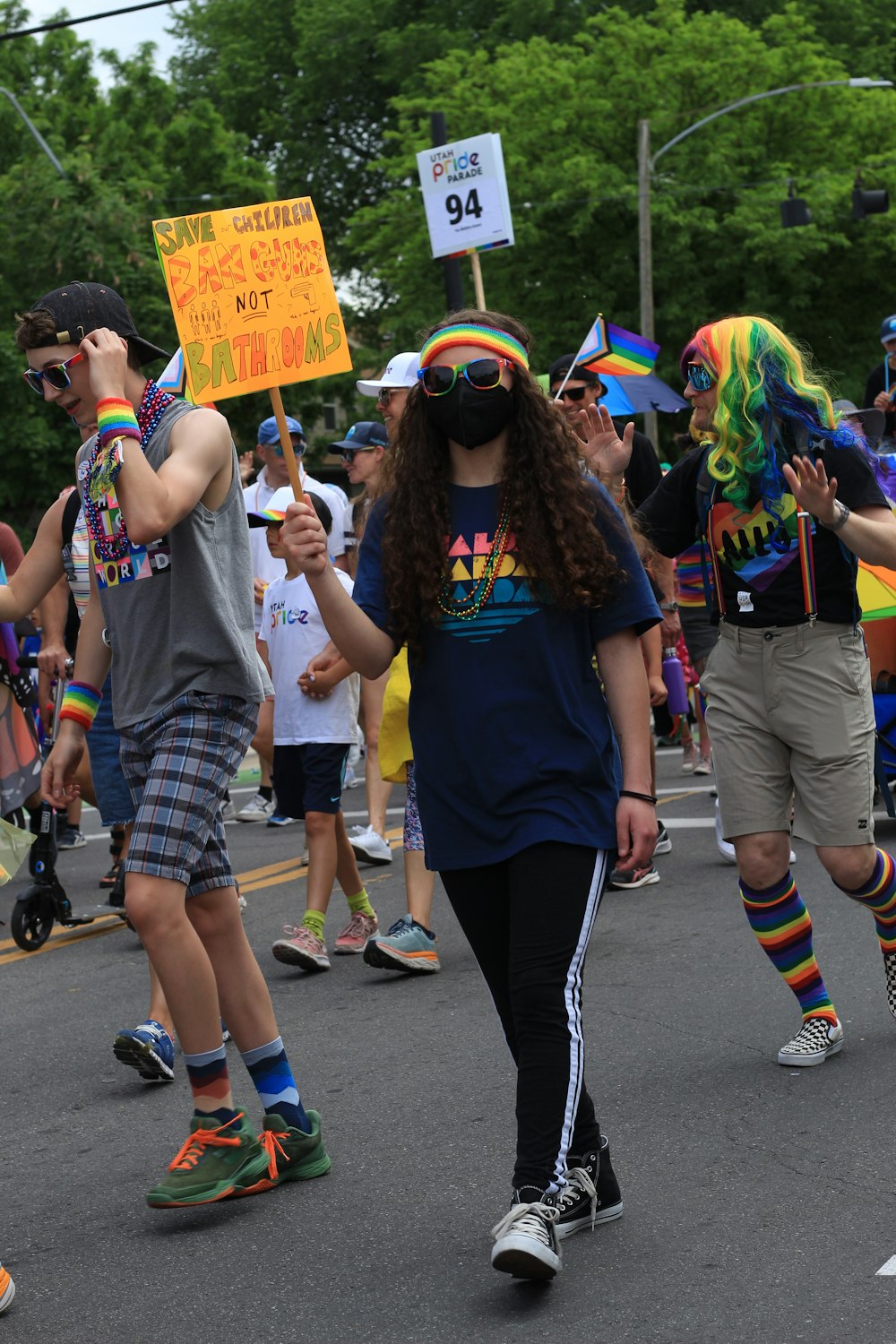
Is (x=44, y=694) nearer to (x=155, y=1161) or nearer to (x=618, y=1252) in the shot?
(x=155, y=1161)

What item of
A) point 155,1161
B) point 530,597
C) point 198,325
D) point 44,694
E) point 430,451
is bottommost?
point 44,694

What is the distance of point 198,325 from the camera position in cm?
431

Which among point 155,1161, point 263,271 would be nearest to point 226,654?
point 263,271

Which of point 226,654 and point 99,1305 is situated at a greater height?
point 226,654

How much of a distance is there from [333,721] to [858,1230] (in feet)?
11.9

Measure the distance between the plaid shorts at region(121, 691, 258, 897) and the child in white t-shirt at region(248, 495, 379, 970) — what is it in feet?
7.61

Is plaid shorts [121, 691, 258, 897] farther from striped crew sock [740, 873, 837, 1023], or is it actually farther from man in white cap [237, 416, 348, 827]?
man in white cap [237, 416, 348, 827]

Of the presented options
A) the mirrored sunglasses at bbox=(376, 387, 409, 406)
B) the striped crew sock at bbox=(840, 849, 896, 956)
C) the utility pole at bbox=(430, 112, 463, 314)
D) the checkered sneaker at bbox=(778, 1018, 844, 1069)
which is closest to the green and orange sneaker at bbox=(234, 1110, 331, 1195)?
the checkered sneaker at bbox=(778, 1018, 844, 1069)

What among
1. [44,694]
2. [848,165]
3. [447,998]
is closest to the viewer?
[447,998]

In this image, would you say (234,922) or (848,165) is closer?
(234,922)

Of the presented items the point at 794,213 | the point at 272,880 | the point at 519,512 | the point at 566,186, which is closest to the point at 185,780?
the point at 519,512

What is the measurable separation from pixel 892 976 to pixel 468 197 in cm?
1005

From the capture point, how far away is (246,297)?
4328mm

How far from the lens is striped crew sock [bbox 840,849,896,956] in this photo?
5109mm
